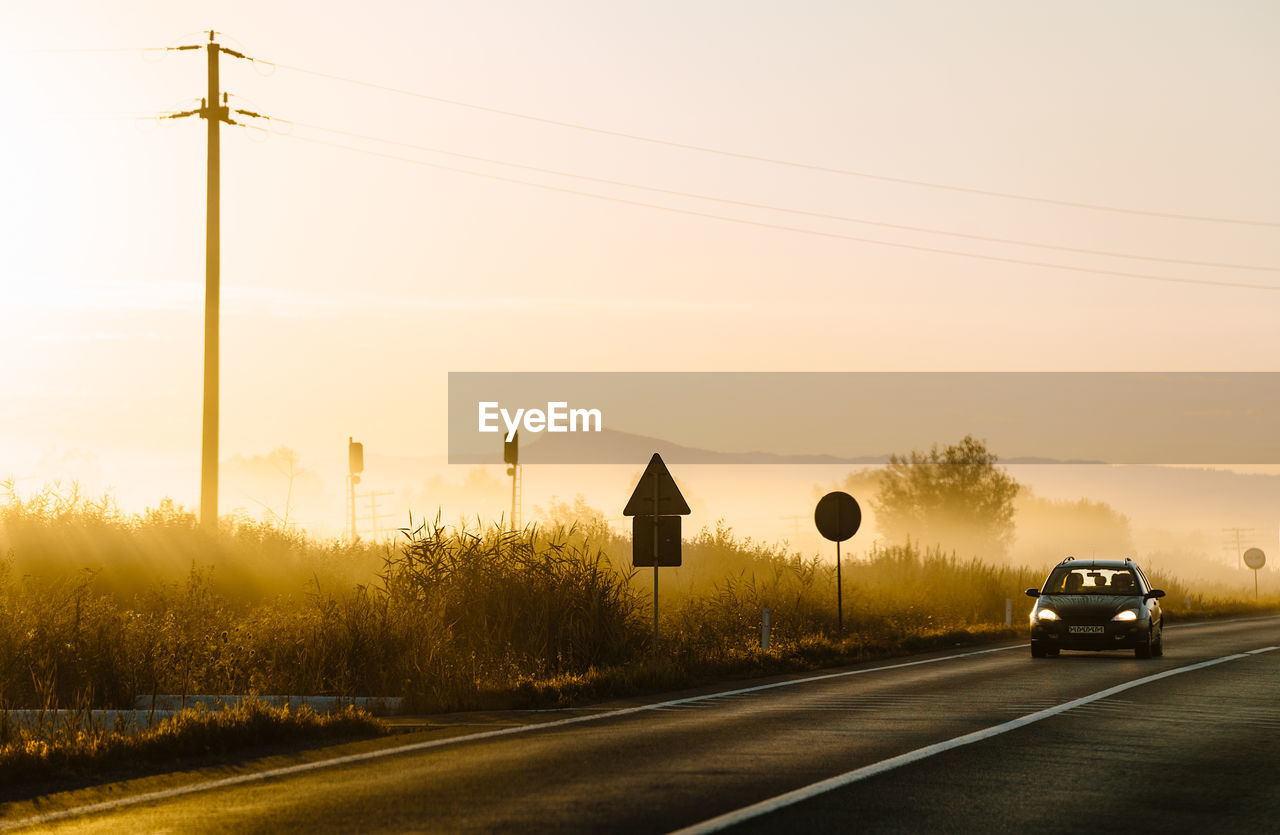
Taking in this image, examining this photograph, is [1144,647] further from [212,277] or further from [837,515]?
[212,277]

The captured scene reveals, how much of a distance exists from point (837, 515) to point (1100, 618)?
6201mm

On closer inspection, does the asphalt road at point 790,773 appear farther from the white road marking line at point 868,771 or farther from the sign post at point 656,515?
the sign post at point 656,515

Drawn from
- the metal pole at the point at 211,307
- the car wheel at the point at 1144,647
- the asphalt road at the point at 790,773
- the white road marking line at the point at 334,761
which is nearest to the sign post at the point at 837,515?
the car wheel at the point at 1144,647

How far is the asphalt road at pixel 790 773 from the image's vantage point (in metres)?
8.59

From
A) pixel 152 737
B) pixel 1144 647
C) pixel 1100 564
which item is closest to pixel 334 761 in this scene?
pixel 152 737

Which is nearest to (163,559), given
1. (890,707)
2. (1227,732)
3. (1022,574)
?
(890,707)

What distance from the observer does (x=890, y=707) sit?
15.6 m

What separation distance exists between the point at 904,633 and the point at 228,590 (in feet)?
47.1

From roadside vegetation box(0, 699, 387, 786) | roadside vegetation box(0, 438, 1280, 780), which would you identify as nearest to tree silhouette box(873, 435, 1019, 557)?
roadside vegetation box(0, 438, 1280, 780)

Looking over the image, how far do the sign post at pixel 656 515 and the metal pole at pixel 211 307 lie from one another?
Answer: 535 inches

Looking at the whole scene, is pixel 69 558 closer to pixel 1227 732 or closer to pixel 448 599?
pixel 448 599

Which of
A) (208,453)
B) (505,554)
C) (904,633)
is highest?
(208,453)

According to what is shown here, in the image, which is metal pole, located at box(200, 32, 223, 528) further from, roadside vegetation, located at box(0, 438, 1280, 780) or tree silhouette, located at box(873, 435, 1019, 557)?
tree silhouette, located at box(873, 435, 1019, 557)

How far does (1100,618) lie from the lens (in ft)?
78.6
